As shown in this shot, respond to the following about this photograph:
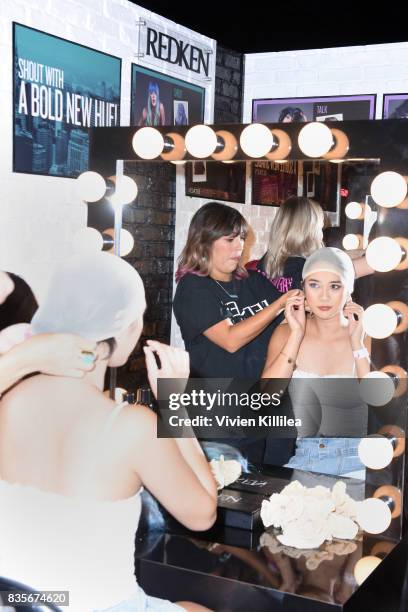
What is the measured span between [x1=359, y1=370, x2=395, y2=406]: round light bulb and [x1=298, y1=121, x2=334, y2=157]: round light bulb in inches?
18.8

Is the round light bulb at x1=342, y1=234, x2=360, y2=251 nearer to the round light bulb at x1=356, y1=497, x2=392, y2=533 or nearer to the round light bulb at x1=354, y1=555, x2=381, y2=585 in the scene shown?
the round light bulb at x1=356, y1=497, x2=392, y2=533

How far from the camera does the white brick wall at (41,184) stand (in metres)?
2.06

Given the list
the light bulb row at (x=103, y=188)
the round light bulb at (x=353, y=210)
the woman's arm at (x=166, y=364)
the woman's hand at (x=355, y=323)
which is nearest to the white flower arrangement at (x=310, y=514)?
the woman's arm at (x=166, y=364)

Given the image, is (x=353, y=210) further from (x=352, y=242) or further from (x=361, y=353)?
(x=361, y=353)

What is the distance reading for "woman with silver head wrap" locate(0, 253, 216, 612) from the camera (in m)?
1.58

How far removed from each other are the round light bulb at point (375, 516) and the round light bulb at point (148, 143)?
92 centimetres

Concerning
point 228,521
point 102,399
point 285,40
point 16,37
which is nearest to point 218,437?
point 228,521

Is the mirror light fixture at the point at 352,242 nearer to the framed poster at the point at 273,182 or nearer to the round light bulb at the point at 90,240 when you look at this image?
the framed poster at the point at 273,182

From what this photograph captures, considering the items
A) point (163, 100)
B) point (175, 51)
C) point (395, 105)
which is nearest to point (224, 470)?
point (163, 100)

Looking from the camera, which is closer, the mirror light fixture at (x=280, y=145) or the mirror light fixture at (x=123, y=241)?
the mirror light fixture at (x=280, y=145)

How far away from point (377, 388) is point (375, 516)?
0.28 metres

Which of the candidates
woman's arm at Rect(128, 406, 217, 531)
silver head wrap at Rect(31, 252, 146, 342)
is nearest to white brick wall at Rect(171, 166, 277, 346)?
silver head wrap at Rect(31, 252, 146, 342)

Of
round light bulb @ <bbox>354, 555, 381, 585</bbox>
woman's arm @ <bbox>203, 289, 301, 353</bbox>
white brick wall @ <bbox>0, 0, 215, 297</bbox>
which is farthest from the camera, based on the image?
white brick wall @ <bbox>0, 0, 215, 297</bbox>

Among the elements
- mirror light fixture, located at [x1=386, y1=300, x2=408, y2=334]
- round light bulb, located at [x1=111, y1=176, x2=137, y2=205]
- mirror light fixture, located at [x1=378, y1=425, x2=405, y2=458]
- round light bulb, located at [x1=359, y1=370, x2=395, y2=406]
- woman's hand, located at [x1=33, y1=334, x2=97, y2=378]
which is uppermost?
round light bulb, located at [x1=111, y1=176, x2=137, y2=205]
